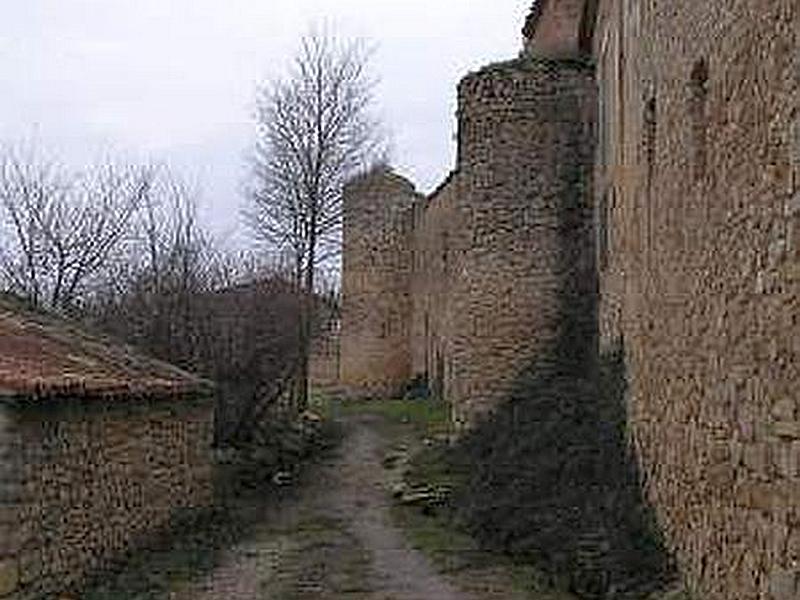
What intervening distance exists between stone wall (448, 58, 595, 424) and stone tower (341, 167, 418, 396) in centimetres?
1575

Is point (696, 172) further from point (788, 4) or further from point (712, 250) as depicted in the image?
point (788, 4)

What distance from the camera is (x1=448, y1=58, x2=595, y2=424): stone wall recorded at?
2019 cm

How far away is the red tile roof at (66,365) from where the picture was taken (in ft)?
36.9

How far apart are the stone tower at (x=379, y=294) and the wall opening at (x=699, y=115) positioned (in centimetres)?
2721

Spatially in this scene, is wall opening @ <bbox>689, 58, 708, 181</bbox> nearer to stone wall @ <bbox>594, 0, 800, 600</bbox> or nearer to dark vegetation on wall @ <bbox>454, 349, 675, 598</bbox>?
stone wall @ <bbox>594, 0, 800, 600</bbox>

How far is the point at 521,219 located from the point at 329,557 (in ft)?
26.9

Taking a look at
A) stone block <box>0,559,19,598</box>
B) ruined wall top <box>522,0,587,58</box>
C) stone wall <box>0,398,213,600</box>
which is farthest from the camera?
ruined wall top <box>522,0,587,58</box>

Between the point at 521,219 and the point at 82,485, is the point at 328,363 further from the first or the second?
the point at 82,485

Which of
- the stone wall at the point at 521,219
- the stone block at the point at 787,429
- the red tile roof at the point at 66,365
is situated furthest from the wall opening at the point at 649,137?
the stone wall at the point at 521,219

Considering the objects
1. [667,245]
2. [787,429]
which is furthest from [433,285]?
[787,429]

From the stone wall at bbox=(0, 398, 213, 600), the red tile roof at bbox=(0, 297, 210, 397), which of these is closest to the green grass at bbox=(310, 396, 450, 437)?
the red tile roof at bbox=(0, 297, 210, 397)

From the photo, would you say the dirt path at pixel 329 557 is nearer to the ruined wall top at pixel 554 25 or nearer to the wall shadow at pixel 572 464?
the wall shadow at pixel 572 464

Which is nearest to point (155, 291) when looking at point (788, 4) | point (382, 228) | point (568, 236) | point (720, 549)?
point (568, 236)

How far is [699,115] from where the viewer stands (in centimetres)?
920
